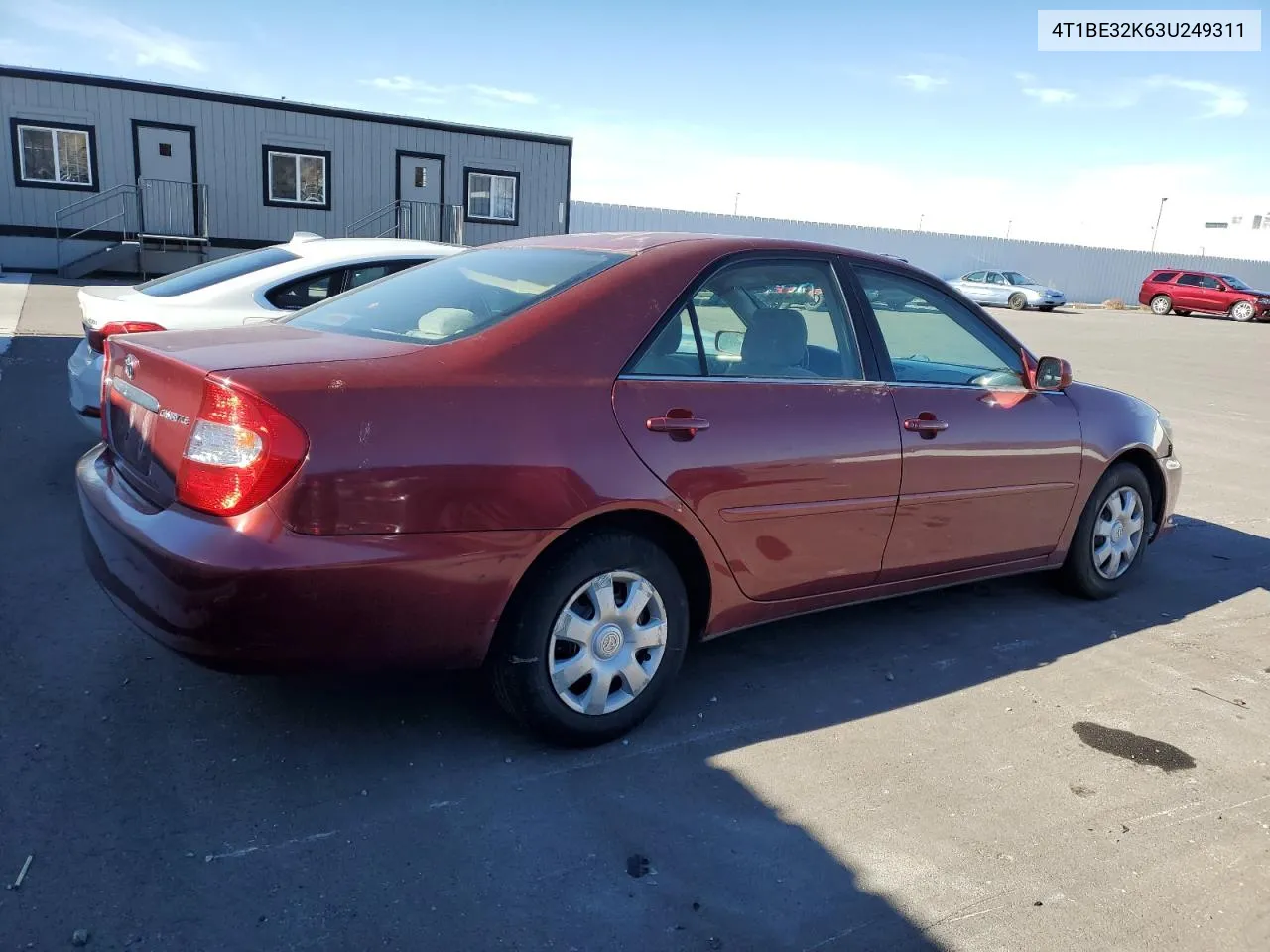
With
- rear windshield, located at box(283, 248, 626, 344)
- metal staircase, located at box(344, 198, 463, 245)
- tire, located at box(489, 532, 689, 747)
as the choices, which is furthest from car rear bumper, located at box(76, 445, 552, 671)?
metal staircase, located at box(344, 198, 463, 245)

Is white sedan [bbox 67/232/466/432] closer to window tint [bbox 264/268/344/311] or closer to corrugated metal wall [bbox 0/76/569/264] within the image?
window tint [bbox 264/268/344/311]

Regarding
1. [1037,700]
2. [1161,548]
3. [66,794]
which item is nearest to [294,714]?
[66,794]

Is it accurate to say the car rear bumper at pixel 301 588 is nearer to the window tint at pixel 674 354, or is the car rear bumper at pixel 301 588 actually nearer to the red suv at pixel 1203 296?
the window tint at pixel 674 354

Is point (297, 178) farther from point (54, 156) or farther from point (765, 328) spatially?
point (765, 328)

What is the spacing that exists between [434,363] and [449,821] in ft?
4.31

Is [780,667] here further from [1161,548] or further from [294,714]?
[1161,548]

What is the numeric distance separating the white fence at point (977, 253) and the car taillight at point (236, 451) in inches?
1256

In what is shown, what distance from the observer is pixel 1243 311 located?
113ft

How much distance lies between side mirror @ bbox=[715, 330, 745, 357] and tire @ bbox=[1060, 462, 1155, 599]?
7.38ft

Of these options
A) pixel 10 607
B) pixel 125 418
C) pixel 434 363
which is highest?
pixel 434 363

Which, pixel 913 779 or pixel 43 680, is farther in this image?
pixel 43 680

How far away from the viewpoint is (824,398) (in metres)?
3.63

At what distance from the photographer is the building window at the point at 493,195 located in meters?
25.8

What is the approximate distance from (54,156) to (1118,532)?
77.1 ft
